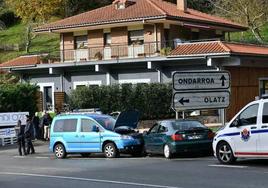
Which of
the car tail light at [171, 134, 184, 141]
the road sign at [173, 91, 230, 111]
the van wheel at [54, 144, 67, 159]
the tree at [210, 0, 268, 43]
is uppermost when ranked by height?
the tree at [210, 0, 268, 43]

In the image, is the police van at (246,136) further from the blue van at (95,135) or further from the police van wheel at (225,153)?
the blue van at (95,135)

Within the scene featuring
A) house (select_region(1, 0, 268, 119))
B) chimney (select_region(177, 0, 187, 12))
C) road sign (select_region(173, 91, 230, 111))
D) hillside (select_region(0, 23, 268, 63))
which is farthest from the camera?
hillside (select_region(0, 23, 268, 63))

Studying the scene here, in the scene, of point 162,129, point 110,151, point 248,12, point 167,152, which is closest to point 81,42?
point 248,12

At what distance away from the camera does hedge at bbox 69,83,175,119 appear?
1532 inches

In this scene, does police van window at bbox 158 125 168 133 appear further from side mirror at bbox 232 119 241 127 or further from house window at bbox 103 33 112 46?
house window at bbox 103 33 112 46

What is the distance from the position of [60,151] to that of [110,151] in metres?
2.67

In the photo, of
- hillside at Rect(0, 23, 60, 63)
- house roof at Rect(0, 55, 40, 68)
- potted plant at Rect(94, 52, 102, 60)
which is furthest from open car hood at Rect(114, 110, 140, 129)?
hillside at Rect(0, 23, 60, 63)

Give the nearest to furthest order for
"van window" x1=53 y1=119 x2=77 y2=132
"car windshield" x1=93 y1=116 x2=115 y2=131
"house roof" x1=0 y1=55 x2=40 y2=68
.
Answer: "car windshield" x1=93 y1=116 x2=115 y2=131 < "van window" x1=53 y1=119 x2=77 y2=132 < "house roof" x1=0 y1=55 x2=40 y2=68

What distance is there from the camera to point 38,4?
236ft

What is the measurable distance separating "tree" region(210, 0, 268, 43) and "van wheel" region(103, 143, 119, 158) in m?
37.2

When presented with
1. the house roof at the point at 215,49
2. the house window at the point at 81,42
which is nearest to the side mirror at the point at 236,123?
the house roof at the point at 215,49

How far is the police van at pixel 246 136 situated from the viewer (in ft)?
54.0

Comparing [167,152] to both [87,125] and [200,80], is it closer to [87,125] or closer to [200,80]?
[200,80]

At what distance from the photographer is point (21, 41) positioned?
3479 inches
